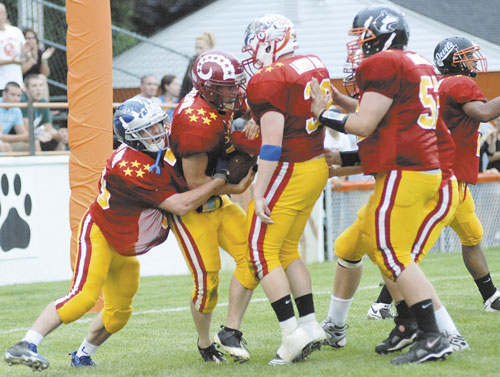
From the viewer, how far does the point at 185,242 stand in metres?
5.18

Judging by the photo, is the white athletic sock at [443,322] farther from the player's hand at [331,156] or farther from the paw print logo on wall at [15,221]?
the paw print logo on wall at [15,221]

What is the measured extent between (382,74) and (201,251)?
59.1 inches

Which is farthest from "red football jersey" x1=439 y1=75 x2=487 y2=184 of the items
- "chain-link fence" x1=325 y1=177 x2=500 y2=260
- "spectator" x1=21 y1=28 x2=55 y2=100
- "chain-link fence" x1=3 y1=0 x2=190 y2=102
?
"chain-link fence" x1=3 y1=0 x2=190 y2=102

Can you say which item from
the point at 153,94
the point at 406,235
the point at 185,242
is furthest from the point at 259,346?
the point at 153,94

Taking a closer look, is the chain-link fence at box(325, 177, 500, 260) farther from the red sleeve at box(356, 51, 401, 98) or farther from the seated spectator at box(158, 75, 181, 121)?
Result: the red sleeve at box(356, 51, 401, 98)

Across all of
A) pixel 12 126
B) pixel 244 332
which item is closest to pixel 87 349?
pixel 244 332

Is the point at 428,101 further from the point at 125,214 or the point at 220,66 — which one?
the point at 125,214

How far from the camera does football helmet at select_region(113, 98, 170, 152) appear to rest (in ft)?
16.7

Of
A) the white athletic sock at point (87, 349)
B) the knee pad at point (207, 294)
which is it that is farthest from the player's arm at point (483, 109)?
the white athletic sock at point (87, 349)

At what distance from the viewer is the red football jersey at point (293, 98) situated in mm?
4816

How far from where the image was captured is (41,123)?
→ 35.8 ft

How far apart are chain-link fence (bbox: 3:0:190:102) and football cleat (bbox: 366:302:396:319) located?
1108cm

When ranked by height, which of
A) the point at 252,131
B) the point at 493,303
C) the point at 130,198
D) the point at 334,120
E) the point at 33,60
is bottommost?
the point at 33,60

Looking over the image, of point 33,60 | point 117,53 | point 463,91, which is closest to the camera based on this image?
point 463,91
